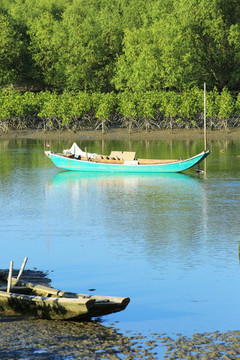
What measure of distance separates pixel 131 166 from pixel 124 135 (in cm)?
4179

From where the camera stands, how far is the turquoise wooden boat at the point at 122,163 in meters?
53.8

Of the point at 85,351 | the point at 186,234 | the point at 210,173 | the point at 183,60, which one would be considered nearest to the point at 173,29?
the point at 183,60

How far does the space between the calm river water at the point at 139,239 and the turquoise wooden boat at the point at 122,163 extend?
33.2 inches

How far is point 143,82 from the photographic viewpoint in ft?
307

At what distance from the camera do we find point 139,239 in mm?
Answer: 30984

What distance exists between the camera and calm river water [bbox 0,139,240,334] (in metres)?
21.6

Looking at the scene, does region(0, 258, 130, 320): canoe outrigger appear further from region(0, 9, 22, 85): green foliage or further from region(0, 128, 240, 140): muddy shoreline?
region(0, 9, 22, 85): green foliage

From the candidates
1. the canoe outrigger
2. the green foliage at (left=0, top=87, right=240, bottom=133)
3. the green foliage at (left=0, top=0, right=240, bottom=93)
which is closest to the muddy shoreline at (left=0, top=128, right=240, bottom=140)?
the green foliage at (left=0, top=87, right=240, bottom=133)

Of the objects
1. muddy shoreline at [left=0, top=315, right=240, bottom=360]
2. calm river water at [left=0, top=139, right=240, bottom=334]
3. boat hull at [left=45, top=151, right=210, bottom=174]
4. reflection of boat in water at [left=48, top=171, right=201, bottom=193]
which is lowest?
muddy shoreline at [left=0, top=315, right=240, bottom=360]

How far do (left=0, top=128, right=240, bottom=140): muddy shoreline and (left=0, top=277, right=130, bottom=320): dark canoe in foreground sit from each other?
235 feet

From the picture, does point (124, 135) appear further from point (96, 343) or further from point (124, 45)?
point (96, 343)

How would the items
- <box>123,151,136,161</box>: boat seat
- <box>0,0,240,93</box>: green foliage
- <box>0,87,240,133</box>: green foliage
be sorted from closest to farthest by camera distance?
<box>123,151,136,161</box>: boat seat < <box>0,0,240,93</box>: green foliage < <box>0,87,240,133</box>: green foliage

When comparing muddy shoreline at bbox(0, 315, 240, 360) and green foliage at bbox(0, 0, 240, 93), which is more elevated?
green foliage at bbox(0, 0, 240, 93)

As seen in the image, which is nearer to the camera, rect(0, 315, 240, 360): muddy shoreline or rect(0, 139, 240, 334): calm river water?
rect(0, 315, 240, 360): muddy shoreline
